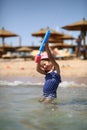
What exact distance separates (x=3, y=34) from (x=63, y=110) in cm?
1988

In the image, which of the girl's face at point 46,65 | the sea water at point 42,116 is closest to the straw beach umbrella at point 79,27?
the girl's face at point 46,65

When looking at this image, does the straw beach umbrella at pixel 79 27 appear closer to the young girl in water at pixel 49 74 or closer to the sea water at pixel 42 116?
the young girl in water at pixel 49 74

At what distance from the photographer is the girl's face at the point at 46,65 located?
473 cm

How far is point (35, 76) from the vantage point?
10.2 m

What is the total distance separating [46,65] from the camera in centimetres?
476

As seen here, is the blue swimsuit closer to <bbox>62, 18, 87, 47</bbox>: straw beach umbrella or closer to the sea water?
the sea water

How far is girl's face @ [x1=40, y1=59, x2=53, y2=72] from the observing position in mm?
4731

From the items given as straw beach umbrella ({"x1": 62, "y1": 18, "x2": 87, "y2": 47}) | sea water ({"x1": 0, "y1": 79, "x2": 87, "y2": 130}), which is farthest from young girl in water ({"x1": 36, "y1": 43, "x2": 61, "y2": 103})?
straw beach umbrella ({"x1": 62, "y1": 18, "x2": 87, "y2": 47})

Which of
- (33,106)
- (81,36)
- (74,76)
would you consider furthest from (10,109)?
(81,36)

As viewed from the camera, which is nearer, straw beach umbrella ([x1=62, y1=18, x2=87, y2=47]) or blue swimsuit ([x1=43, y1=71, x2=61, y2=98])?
blue swimsuit ([x1=43, y1=71, x2=61, y2=98])

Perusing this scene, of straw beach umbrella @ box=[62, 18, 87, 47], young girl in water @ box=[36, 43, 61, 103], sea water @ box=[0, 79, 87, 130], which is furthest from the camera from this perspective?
straw beach umbrella @ box=[62, 18, 87, 47]

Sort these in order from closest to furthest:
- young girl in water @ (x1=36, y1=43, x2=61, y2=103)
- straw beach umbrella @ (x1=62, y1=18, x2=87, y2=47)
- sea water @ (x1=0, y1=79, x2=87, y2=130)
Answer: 1. sea water @ (x1=0, y1=79, x2=87, y2=130)
2. young girl in water @ (x1=36, y1=43, x2=61, y2=103)
3. straw beach umbrella @ (x1=62, y1=18, x2=87, y2=47)

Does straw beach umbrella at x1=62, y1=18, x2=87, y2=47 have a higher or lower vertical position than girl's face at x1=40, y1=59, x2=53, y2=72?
lower

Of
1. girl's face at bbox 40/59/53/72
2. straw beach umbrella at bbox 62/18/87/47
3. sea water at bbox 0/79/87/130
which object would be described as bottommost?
straw beach umbrella at bbox 62/18/87/47
